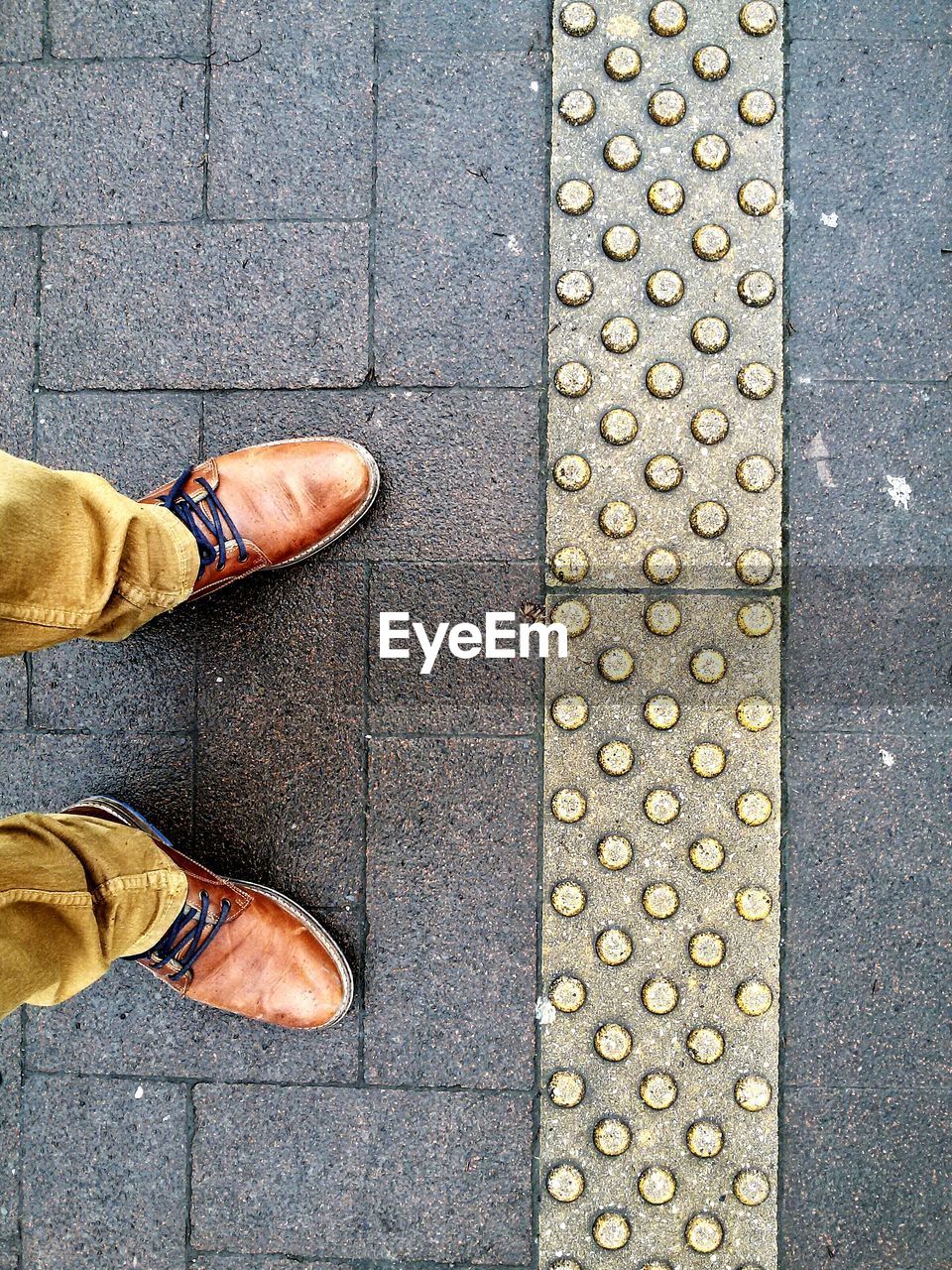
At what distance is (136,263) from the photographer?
2508 mm

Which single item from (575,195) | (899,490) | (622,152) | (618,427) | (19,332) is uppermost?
(622,152)

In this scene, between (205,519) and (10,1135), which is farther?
(10,1135)

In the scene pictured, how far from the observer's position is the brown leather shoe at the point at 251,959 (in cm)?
236

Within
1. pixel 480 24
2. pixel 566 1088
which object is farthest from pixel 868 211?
pixel 566 1088

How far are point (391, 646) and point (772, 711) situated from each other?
1085 mm

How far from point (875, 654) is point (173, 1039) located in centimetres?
227

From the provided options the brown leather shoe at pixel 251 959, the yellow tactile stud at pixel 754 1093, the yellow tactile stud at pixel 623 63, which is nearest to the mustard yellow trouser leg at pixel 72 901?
the brown leather shoe at pixel 251 959

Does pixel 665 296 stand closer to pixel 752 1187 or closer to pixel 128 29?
pixel 128 29

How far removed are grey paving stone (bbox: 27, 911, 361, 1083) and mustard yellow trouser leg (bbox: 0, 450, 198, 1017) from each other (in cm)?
41

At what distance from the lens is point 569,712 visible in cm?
245

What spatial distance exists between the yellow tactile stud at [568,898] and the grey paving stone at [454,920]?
0.23ft

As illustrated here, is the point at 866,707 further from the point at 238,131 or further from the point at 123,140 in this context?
the point at 123,140

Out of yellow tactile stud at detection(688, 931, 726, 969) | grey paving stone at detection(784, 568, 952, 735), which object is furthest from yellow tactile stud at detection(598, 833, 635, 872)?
grey paving stone at detection(784, 568, 952, 735)

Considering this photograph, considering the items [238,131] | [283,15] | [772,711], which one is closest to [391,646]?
[772,711]
